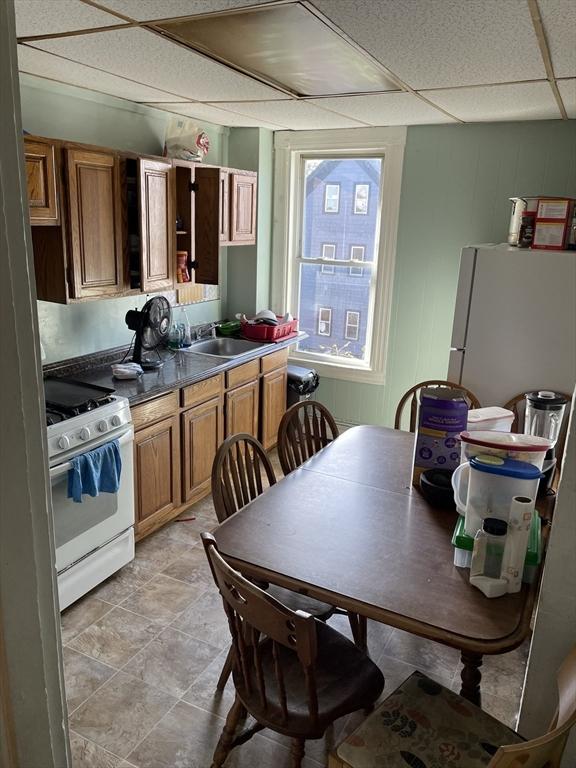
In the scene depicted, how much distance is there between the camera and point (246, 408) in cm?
402

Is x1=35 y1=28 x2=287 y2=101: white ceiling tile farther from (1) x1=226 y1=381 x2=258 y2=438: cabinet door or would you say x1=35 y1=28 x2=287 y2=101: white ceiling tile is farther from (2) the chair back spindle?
(1) x1=226 y1=381 x2=258 y2=438: cabinet door

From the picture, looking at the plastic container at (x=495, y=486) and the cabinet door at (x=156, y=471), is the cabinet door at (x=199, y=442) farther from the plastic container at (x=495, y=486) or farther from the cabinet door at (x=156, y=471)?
the plastic container at (x=495, y=486)

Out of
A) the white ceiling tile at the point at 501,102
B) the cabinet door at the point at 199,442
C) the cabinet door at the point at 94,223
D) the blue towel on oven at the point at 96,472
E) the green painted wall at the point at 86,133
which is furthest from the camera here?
the cabinet door at the point at 199,442

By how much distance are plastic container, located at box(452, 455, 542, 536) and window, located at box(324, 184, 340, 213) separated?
3167 millimetres

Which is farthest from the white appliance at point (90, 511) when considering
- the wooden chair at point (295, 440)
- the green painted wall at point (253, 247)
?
the green painted wall at point (253, 247)

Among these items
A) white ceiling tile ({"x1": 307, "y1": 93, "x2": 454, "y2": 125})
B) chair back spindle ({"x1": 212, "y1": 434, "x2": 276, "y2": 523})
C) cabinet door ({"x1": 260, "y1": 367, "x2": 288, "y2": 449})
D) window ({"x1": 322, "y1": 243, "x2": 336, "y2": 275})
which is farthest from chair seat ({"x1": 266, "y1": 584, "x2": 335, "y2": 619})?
window ({"x1": 322, "y1": 243, "x2": 336, "y2": 275})

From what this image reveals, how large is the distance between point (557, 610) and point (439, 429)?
34.1 inches

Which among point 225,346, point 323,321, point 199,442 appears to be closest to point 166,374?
point 199,442

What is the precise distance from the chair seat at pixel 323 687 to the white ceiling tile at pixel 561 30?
76.8 inches

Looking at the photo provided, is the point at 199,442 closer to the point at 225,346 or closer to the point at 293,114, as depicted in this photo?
the point at 225,346

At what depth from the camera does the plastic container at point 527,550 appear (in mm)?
1709

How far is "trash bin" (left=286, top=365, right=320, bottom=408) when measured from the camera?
4.47 m

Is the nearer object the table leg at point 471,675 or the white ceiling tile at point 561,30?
the white ceiling tile at point 561,30

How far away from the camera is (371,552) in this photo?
1877mm
